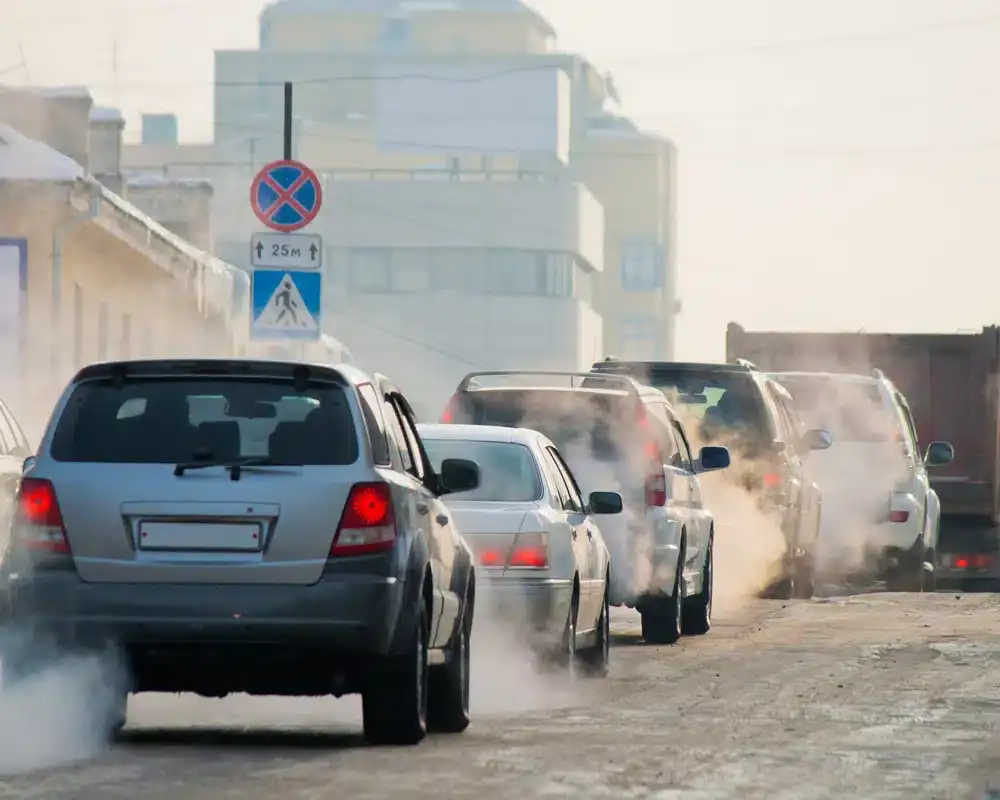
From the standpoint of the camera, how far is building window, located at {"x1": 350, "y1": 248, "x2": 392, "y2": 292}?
125m

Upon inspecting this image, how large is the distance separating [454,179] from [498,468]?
110m

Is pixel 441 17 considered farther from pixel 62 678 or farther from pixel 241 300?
pixel 62 678

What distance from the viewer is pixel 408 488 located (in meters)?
12.2

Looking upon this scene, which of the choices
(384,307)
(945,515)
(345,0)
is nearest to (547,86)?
(384,307)

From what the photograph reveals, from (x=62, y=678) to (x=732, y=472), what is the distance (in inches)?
572

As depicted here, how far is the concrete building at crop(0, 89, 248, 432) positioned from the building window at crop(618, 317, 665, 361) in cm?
10341

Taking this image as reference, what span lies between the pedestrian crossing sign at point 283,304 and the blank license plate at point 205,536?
1475 centimetres

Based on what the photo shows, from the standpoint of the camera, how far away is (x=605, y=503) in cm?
1759

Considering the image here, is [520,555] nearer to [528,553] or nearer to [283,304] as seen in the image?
[528,553]

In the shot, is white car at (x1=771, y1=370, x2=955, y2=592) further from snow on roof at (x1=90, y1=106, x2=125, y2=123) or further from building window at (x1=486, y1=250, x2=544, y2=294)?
building window at (x1=486, y1=250, x2=544, y2=294)

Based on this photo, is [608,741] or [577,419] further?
[577,419]

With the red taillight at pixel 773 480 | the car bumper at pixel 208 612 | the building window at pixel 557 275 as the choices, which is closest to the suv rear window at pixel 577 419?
the red taillight at pixel 773 480

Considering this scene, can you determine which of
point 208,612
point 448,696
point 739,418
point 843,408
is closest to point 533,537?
point 448,696

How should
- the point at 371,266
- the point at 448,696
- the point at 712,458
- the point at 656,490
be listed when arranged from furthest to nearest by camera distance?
1. the point at 371,266
2. the point at 712,458
3. the point at 656,490
4. the point at 448,696
